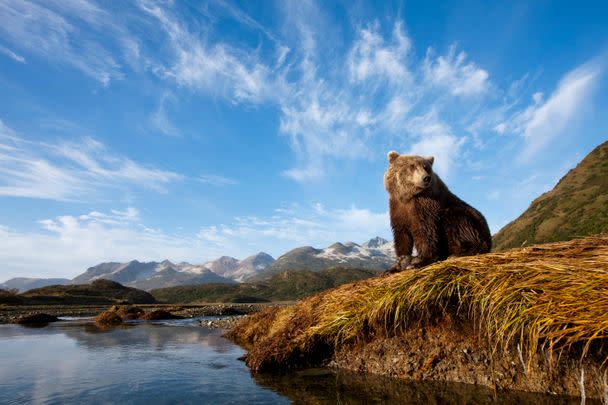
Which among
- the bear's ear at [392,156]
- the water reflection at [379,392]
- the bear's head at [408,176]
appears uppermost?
the bear's ear at [392,156]

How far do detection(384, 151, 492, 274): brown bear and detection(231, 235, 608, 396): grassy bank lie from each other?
3.40 feet

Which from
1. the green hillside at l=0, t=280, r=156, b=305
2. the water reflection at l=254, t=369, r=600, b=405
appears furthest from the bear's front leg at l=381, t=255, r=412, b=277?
the green hillside at l=0, t=280, r=156, b=305

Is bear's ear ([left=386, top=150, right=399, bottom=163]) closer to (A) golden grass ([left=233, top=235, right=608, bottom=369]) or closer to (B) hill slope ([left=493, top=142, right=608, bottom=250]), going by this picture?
(A) golden grass ([left=233, top=235, right=608, bottom=369])

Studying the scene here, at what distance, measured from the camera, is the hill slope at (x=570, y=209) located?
212 feet

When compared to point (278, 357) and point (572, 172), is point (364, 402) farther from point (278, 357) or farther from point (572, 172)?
point (572, 172)

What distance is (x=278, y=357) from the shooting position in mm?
6402

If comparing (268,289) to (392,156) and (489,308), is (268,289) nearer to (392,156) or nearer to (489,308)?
(392,156)

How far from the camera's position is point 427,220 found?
21.4ft

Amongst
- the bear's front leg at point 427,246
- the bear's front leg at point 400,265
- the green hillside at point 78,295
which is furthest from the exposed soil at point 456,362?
the green hillside at point 78,295

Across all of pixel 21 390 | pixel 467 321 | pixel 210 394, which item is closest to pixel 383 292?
pixel 467 321

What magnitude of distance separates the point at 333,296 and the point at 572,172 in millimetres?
121283

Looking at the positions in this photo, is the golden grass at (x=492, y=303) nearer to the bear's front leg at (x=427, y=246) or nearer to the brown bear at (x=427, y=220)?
the bear's front leg at (x=427, y=246)

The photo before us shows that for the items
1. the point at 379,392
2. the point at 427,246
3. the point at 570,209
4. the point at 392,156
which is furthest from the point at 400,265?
the point at 570,209

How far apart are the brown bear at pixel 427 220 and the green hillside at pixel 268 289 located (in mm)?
114974
